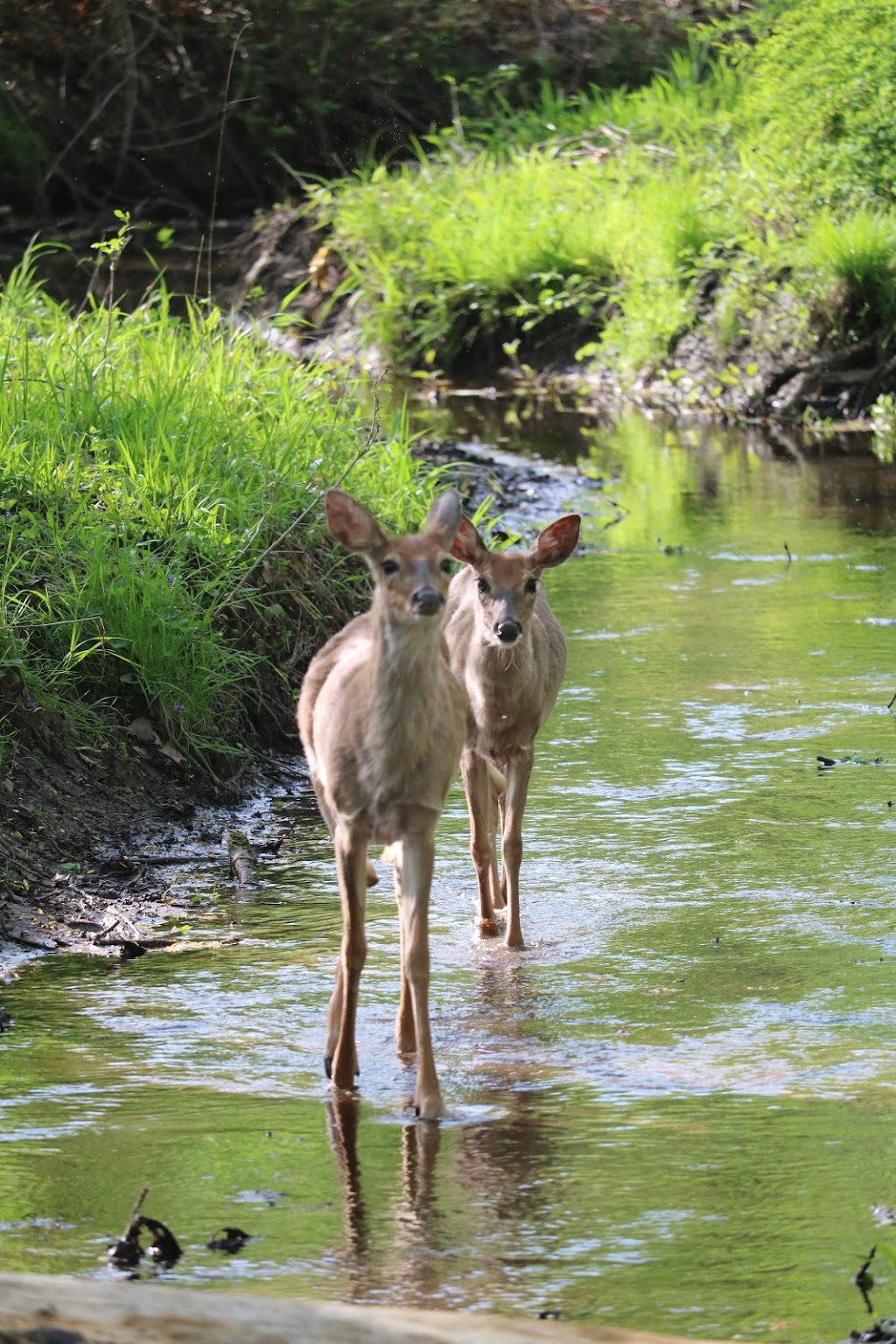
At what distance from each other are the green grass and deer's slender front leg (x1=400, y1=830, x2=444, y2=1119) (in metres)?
2.58

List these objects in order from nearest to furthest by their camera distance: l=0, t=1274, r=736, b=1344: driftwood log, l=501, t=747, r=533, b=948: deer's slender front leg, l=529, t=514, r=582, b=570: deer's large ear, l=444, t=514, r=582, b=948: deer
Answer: l=0, t=1274, r=736, b=1344: driftwood log < l=501, t=747, r=533, b=948: deer's slender front leg < l=444, t=514, r=582, b=948: deer < l=529, t=514, r=582, b=570: deer's large ear

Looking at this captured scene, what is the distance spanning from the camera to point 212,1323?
3.47 m

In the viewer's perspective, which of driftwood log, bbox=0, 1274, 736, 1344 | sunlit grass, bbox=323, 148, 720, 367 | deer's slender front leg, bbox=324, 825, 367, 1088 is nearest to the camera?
driftwood log, bbox=0, 1274, 736, 1344

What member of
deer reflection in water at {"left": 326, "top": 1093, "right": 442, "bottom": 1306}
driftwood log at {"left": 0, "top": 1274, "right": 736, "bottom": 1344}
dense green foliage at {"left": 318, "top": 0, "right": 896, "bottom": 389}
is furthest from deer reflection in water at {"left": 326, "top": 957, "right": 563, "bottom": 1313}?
dense green foliage at {"left": 318, "top": 0, "right": 896, "bottom": 389}

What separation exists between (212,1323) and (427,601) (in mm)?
2273

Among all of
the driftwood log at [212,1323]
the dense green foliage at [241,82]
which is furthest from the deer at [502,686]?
the dense green foliage at [241,82]

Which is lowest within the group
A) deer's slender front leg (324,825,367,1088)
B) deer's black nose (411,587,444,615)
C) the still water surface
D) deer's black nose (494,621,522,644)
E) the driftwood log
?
the still water surface

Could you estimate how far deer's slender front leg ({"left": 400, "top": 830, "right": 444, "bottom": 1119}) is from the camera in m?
5.40

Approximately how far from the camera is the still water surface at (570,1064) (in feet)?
15.0

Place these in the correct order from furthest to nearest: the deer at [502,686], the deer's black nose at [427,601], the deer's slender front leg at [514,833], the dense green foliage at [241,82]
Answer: the dense green foliage at [241,82]
the deer at [502,686]
the deer's slender front leg at [514,833]
the deer's black nose at [427,601]

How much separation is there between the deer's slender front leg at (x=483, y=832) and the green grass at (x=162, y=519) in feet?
4.76

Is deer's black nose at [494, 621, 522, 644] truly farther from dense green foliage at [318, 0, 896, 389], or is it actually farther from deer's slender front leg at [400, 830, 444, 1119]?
dense green foliage at [318, 0, 896, 389]

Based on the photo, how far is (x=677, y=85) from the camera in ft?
84.8

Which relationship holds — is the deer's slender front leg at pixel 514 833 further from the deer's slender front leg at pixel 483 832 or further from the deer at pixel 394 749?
the deer at pixel 394 749
